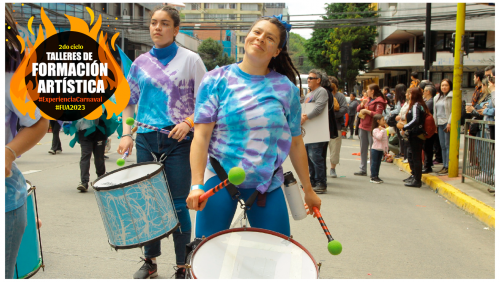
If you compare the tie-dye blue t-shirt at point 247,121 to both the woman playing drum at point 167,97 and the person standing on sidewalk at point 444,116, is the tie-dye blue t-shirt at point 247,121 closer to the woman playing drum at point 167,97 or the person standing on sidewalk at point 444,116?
the woman playing drum at point 167,97

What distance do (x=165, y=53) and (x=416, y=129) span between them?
6.06 m

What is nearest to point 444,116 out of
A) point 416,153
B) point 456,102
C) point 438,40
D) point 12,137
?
point 456,102

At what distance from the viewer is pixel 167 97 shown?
11.4ft

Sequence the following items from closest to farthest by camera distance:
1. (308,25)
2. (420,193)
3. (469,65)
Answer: (420,193) → (308,25) → (469,65)

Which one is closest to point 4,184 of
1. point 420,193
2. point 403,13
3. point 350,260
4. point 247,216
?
point 247,216

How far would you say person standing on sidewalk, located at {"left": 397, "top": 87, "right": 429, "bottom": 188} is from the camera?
8.57 meters

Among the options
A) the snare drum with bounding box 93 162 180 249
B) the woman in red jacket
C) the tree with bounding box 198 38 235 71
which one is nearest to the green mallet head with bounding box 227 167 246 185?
the snare drum with bounding box 93 162 180 249

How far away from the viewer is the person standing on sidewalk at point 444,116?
9.86 metres

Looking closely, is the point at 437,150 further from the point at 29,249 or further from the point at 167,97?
the point at 29,249

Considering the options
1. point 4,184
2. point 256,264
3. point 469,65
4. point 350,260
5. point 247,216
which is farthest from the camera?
point 469,65

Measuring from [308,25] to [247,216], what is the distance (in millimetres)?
22147

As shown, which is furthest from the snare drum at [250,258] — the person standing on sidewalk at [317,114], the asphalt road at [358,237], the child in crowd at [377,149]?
the child in crowd at [377,149]

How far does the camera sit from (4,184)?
2010mm

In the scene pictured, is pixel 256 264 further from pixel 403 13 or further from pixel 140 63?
pixel 403 13
